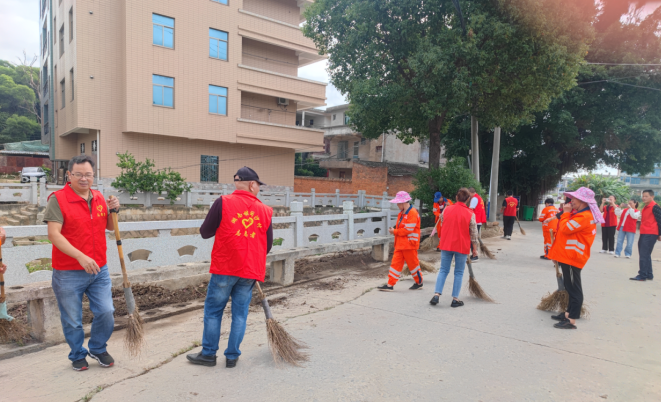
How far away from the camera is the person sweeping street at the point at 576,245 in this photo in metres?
5.08

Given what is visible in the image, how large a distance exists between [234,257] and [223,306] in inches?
18.3

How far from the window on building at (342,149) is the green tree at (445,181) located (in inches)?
866

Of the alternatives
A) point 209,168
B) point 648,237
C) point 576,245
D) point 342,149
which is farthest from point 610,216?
point 342,149

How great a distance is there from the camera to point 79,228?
11.0 ft

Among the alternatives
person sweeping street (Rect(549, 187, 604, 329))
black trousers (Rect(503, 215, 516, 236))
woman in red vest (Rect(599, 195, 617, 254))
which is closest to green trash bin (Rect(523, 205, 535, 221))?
black trousers (Rect(503, 215, 516, 236))

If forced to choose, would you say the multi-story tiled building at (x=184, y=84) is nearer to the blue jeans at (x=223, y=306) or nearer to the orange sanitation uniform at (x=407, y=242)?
the orange sanitation uniform at (x=407, y=242)

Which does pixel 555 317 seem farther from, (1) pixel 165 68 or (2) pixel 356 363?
(1) pixel 165 68

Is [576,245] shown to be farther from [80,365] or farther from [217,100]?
[217,100]

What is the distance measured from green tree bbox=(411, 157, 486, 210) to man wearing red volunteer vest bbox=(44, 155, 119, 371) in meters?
11.8

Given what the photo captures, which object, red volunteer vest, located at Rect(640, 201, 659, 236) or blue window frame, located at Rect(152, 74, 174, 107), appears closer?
red volunteer vest, located at Rect(640, 201, 659, 236)

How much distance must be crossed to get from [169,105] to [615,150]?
74.7 feet

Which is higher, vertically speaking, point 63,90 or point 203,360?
point 63,90

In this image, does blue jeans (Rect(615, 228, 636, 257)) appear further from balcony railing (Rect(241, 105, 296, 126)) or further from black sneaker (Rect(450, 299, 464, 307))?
balcony railing (Rect(241, 105, 296, 126))

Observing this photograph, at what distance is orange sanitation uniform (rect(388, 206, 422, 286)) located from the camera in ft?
21.8
